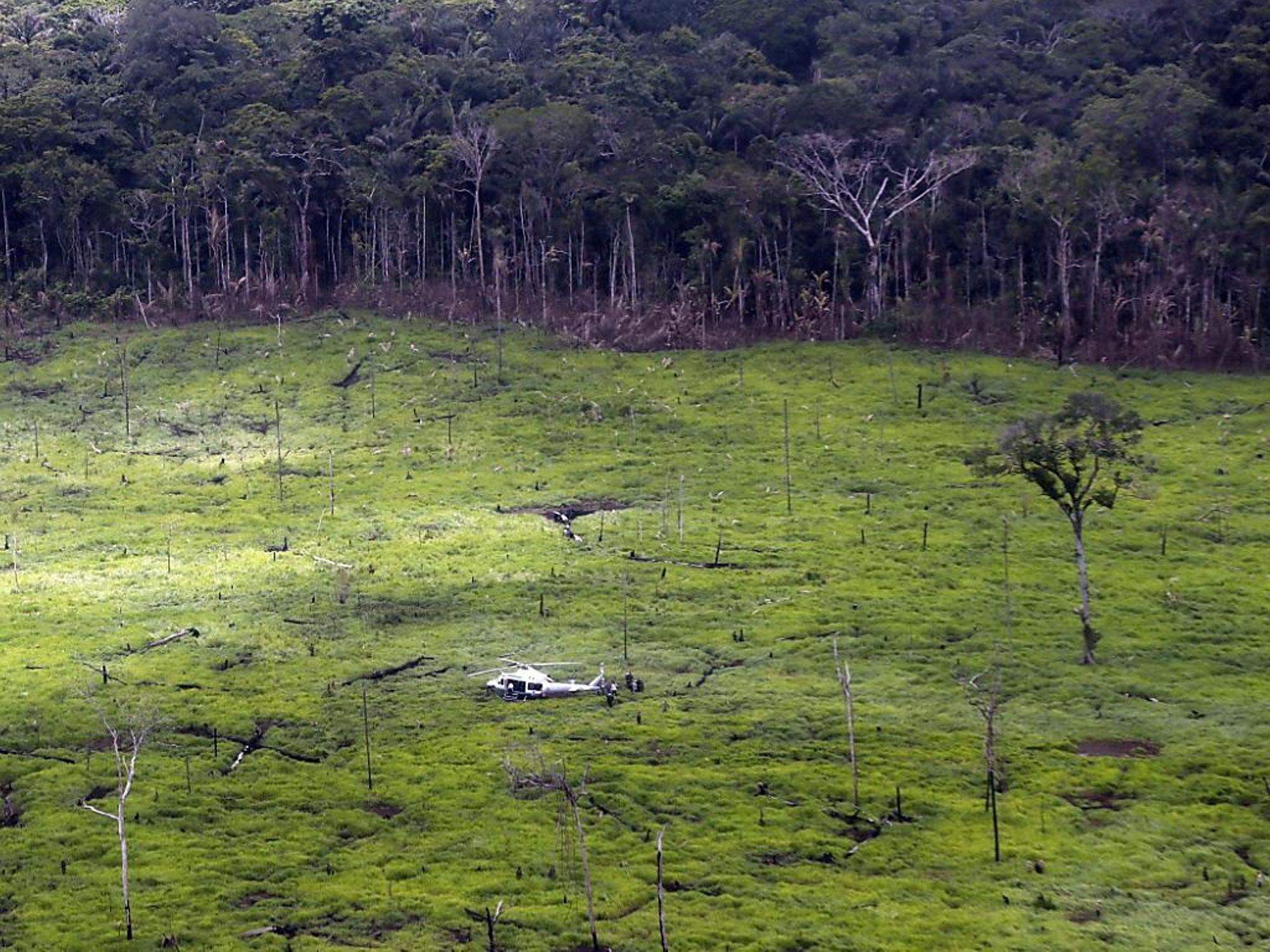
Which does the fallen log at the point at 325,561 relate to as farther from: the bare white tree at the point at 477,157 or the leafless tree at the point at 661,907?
the bare white tree at the point at 477,157

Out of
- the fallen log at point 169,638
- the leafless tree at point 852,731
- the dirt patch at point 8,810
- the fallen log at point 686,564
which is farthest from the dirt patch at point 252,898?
the fallen log at point 686,564

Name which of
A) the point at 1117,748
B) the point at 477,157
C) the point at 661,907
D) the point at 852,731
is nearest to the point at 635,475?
the point at 852,731

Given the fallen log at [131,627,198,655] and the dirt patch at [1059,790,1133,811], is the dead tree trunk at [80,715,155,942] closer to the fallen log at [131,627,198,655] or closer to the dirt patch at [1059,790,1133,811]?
the fallen log at [131,627,198,655]

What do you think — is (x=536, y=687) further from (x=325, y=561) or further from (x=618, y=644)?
(x=325, y=561)

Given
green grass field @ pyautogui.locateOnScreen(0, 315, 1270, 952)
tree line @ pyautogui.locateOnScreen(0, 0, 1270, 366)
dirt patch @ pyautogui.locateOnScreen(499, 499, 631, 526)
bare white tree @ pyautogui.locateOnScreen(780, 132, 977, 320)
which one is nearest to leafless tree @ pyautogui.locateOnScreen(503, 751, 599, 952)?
green grass field @ pyautogui.locateOnScreen(0, 315, 1270, 952)

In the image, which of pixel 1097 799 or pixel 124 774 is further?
pixel 124 774

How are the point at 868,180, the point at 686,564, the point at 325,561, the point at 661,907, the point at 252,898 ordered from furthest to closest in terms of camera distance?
the point at 868,180 < the point at 325,561 < the point at 686,564 < the point at 252,898 < the point at 661,907
